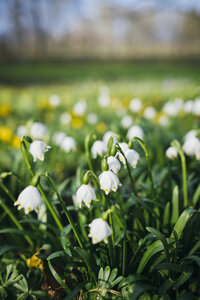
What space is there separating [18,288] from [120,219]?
680mm

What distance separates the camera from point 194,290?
50.1 inches

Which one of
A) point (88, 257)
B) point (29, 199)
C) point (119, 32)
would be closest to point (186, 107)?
point (88, 257)

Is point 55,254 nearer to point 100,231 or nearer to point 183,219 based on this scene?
point 100,231

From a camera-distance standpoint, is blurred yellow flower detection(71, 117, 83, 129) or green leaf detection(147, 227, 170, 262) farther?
blurred yellow flower detection(71, 117, 83, 129)

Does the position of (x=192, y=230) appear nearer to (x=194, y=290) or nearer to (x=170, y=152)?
(x=194, y=290)

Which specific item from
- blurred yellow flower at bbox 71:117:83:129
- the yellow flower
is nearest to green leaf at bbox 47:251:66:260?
the yellow flower

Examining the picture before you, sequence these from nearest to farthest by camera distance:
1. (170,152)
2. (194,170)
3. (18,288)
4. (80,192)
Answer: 1. (80,192)
2. (18,288)
3. (170,152)
4. (194,170)

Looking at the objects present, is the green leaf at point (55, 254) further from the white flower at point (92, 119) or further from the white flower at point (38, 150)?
the white flower at point (92, 119)

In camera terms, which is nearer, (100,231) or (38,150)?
(100,231)

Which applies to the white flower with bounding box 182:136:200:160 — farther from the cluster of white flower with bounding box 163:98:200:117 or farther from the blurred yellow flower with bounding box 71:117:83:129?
the blurred yellow flower with bounding box 71:117:83:129

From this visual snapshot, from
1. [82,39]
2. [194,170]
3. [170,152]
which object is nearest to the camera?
[170,152]

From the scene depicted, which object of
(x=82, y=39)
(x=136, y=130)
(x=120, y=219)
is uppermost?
(x=82, y=39)

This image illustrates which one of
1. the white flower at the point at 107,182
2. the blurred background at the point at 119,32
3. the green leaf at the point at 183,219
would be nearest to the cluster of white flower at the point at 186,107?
the green leaf at the point at 183,219

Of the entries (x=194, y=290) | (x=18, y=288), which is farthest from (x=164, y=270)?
(x=18, y=288)
